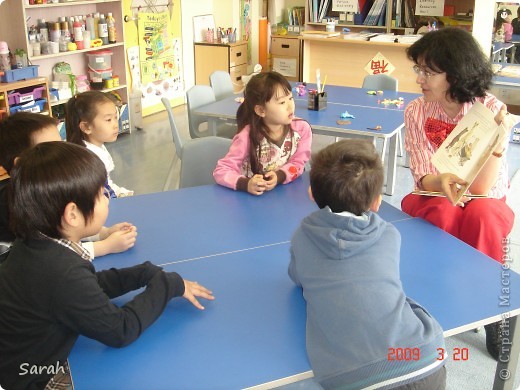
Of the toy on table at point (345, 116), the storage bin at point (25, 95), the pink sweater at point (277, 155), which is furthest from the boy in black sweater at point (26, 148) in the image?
the storage bin at point (25, 95)

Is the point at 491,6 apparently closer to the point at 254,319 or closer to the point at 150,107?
the point at 150,107

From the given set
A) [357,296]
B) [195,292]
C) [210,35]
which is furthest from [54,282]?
[210,35]

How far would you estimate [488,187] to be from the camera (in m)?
2.10

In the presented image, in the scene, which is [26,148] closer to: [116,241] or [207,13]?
[116,241]

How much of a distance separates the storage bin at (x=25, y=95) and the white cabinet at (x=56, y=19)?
0.97ft

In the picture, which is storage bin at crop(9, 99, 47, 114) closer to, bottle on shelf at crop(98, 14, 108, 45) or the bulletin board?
bottle on shelf at crop(98, 14, 108, 45)

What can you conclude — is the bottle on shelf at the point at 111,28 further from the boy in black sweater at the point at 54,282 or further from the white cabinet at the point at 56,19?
the boy in black sweater at the point at 54,282

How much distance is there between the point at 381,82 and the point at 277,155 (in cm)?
238

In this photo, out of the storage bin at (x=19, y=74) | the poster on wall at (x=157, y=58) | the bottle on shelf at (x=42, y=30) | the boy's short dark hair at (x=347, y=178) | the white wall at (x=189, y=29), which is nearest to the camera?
the boy's short dark hair at (x=347, y=178)

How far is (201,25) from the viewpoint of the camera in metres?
6.92

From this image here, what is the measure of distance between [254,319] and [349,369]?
27 centimetres

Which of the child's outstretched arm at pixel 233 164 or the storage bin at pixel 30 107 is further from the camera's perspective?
the storage bin at pixel 30 107

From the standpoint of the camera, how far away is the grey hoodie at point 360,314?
120 centimetres

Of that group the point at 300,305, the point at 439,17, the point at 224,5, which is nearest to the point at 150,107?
the point at 224,5
